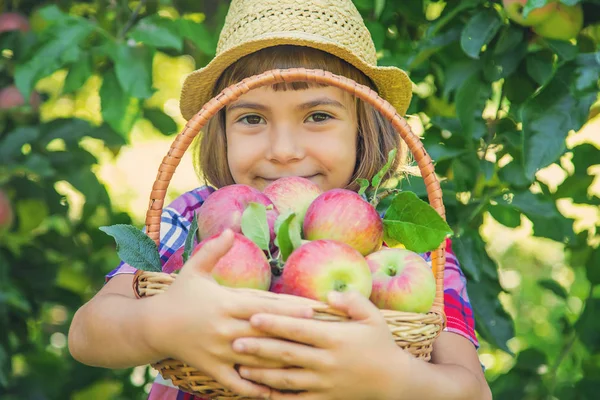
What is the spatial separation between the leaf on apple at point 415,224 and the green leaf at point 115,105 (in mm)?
867

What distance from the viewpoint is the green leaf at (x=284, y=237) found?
1.07m

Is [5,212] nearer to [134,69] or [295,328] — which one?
[134,69]

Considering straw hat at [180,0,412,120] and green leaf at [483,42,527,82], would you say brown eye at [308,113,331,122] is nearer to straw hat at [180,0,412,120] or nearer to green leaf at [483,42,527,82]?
straw hat at [180,0,412,120]

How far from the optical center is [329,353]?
37.5 inches

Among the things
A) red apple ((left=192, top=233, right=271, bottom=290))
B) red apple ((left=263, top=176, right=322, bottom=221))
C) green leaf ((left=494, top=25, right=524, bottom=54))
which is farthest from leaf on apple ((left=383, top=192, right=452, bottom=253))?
green leaf ((left=494, top=25, right=524, bottom=54))

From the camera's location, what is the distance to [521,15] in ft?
5.45

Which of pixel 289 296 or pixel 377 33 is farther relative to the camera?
pixel 377 33

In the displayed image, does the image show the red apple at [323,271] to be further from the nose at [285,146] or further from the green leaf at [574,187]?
the green leaf at [574,187]

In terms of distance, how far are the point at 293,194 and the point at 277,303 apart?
34cm

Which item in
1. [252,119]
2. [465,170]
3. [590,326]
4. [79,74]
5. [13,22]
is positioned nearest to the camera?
[252,119]

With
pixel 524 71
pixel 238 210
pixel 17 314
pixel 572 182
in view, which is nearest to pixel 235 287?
pixel 238 210

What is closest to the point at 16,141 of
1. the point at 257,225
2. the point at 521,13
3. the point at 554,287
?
the point at 257,225

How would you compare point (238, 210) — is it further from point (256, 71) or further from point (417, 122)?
point (417, 122)

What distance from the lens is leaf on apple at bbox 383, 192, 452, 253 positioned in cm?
113
